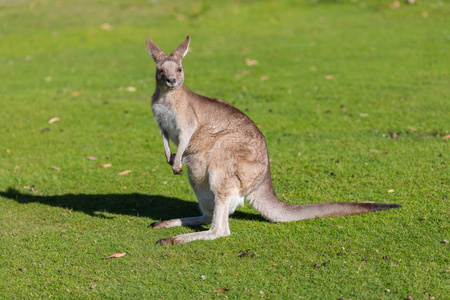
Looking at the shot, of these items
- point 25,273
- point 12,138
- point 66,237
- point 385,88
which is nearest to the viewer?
point 25,273

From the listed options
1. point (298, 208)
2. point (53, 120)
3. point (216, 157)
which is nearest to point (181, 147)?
point (216, 157)

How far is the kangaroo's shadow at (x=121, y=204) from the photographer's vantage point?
5445 millimetres

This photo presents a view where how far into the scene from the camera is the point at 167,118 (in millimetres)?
4859

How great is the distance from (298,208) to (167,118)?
143 centimetres

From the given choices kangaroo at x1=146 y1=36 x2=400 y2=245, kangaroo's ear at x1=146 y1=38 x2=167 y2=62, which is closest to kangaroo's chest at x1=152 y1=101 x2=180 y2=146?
kangaroo at x1=146 y1=36 x2=400 y2=245

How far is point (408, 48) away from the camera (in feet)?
39.6

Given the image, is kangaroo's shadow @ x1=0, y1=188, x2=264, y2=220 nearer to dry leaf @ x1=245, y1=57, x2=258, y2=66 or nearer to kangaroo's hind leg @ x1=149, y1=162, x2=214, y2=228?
kangaroo's hind leg @ x1=149, y1=162, x2=214, y2=228

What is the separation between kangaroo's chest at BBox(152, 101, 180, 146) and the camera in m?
Result: 4.80

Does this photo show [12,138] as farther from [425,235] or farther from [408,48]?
[408,48]

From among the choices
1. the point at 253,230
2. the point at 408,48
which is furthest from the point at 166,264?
the point at 408,48

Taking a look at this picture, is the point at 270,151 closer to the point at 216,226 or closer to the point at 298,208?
the point at 298,208

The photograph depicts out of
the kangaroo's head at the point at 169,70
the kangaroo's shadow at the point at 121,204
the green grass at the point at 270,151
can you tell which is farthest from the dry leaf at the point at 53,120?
the kangaroo's head at the point at 169,70

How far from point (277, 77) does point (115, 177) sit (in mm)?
5065

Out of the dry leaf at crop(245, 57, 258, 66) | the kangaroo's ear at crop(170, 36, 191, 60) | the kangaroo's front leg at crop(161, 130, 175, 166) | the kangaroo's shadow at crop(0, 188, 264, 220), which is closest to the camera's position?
the kangaroo's ear at crop(170, 36, 191, 60)
